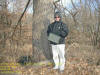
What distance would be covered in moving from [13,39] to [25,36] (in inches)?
23.2

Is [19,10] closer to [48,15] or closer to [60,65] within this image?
[48,15]

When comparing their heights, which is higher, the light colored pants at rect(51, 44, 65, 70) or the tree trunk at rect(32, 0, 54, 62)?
the tree trunk at rect(32, 0, 54, 62)

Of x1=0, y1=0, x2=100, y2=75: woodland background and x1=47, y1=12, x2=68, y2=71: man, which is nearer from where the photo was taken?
x1=47, y1=12, x2=68, y2=71: man

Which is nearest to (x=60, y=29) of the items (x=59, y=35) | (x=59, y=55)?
(x=59, y=35)

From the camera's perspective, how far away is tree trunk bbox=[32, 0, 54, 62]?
4.02m

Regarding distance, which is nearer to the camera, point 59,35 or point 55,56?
point 59,35

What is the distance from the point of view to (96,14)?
26.8 feet

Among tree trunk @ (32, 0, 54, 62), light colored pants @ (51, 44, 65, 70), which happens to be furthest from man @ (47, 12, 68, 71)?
tree trunk @ (32, 0, 54, 62)

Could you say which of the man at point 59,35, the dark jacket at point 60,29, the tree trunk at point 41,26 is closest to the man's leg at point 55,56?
the man at point 59,35

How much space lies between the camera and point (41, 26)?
13.3 feet

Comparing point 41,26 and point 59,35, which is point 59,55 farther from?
point 41,26

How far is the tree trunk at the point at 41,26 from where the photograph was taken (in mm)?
4023

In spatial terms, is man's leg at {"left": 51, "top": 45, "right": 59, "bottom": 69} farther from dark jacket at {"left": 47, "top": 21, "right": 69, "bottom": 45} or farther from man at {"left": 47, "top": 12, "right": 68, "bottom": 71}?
dark jacket at {"left": 47, "top": 21, "right": 69, "bottom": 45}

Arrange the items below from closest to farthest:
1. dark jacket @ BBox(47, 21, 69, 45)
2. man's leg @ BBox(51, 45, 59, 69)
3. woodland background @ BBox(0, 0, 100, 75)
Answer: dark jacket @ BBox(47, 21, 69, 45), man's leg @ BBox(51, 45, 59, 69), woodland background @ BBox(0, 0, 100, 75)
